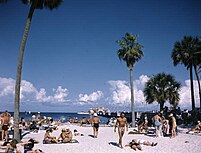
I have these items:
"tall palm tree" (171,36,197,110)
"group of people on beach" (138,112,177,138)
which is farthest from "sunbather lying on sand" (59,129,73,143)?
"tall palm tree" (171,36,197,110)

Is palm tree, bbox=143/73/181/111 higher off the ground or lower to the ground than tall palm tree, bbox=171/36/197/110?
lower

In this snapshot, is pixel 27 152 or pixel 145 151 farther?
pixel 145 151

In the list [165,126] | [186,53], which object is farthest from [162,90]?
[165,126]

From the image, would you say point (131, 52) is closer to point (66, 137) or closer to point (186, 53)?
point (186, 53)

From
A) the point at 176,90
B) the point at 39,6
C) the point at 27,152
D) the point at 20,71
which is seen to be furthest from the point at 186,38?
the point at 27,152

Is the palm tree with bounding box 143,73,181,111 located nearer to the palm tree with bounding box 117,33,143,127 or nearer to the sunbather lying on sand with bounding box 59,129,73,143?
the palm tree with bounding box 117,33,143,127

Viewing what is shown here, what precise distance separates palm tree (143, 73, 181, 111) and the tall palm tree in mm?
4260

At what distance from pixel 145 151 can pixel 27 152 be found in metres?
5.54

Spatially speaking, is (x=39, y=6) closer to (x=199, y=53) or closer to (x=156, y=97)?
(x=199, y=53)

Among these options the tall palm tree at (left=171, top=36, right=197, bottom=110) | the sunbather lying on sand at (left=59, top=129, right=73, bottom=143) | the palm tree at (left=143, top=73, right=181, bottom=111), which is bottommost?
the sunbather lying on sand at (left=59, top=129, right=73, bottom=143)

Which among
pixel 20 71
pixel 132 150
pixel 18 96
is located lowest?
pixel 132 150

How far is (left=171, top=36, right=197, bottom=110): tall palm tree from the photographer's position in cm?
2884

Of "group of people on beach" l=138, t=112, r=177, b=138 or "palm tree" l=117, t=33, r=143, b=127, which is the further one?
"palm tree" l=117, t=33, r=143, b=127

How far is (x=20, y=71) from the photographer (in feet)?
45.4
